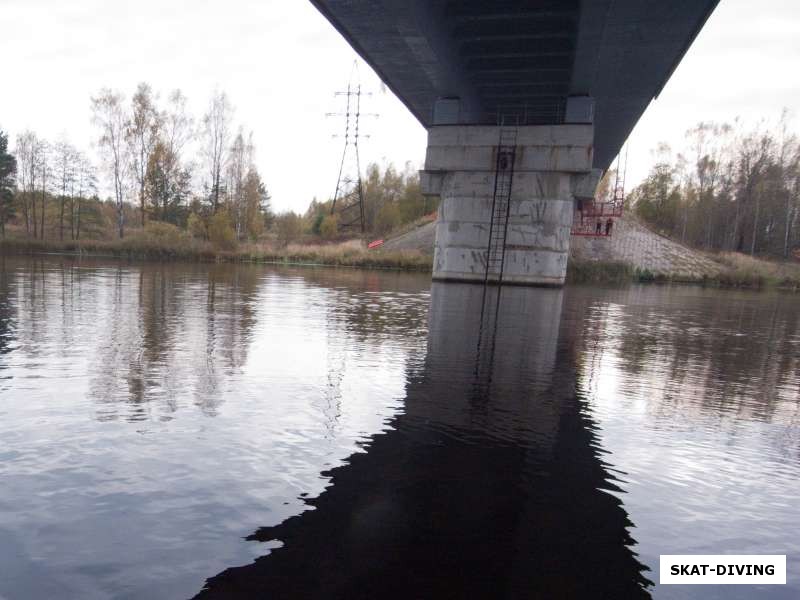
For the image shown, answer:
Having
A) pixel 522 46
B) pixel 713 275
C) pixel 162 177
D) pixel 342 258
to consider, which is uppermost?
pixel 522 46

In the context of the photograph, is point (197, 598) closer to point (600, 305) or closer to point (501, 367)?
point (501, 367)

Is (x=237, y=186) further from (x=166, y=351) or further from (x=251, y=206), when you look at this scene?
(x=166, y=351)

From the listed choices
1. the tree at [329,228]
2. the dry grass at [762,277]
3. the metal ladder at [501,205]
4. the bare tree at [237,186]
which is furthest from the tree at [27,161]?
the dry grass at [762,277]

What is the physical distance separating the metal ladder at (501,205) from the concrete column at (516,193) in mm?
266

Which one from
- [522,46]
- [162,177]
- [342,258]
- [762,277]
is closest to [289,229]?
[162,177]

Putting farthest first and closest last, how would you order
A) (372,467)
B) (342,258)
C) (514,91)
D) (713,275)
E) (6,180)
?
(6,180), (713,275), (342,258), (514,91), (372,467)

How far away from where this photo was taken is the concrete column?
83.3 feet

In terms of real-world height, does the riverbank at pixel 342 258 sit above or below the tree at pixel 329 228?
below

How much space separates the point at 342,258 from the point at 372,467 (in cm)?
4233

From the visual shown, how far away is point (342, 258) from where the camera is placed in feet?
151

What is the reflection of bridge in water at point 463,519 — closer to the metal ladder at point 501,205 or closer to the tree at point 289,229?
the metal ladder at point 501,205

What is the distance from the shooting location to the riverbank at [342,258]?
140 ft

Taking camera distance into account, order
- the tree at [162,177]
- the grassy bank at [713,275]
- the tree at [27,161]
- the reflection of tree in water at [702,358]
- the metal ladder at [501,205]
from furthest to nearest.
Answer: the tree at [27,161], the tree at [162,177], the grassy bank at [713,275], the metal ladder at [501,205], the reflection of tree in water at [702,358]

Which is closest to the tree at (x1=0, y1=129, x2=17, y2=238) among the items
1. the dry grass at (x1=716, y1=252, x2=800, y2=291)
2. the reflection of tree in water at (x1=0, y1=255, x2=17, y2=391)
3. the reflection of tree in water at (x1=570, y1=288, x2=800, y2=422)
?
the reflection of tree in water at (x1=0, y1=255, x2=17, y2=391)
